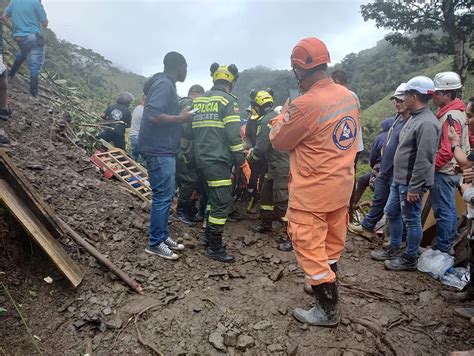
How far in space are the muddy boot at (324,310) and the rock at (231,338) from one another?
1.77 ft

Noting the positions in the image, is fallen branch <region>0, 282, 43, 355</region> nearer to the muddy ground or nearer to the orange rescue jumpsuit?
the muddy ground

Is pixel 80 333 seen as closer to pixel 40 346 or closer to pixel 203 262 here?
pixel 40 346

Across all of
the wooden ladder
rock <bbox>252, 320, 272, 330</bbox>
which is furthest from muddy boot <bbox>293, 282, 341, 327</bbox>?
the wooden ladder


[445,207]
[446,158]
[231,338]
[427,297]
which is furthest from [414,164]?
[231,338]

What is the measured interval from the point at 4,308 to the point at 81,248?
84 cm

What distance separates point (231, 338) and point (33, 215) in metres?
1.94

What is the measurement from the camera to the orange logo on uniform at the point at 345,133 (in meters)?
2.41

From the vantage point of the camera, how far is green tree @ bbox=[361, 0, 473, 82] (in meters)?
13.8

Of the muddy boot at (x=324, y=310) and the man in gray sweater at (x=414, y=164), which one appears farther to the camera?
the man in gray sweater at (x=414, y=164)

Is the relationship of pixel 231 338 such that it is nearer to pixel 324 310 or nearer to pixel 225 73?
pixel 324 310

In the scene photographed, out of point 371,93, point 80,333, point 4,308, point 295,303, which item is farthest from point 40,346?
point 371,93

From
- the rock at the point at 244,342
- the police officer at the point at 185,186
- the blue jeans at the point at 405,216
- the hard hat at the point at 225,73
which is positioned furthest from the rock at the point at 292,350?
the hard hat at the point at 225,73

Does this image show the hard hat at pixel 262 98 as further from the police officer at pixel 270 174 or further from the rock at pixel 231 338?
the rock at pixel 231 338

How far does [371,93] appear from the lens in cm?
2136
